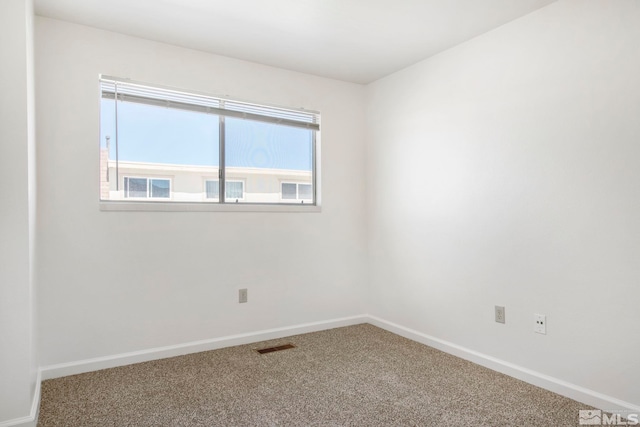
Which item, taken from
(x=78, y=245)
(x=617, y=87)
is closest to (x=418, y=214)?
(x=617, y=87)

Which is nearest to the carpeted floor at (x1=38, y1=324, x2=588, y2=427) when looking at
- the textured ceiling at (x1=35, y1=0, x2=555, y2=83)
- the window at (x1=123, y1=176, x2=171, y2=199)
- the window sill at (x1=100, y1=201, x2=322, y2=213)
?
the window sill at (x1=100, y1=201, x2=322, y2=213)

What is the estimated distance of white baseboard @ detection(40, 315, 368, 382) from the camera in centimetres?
248

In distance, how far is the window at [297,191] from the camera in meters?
3.45

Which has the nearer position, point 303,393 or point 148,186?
point 303,393

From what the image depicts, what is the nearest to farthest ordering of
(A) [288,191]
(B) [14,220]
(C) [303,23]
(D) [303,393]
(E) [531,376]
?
(B) [14,220], (D) [303,393], (E) [531,376], (C) [303,23], (A) [288,191]

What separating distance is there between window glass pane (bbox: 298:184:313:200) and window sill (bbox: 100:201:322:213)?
117 millimetres

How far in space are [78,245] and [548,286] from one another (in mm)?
2942

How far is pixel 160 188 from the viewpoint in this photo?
9.45ft

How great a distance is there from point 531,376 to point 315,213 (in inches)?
79.3

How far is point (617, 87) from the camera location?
1.98 m

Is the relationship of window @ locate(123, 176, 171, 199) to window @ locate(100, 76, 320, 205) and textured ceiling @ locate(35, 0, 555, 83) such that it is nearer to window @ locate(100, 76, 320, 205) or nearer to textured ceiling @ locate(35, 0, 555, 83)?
window @ locate(100, 76, 320, 205)

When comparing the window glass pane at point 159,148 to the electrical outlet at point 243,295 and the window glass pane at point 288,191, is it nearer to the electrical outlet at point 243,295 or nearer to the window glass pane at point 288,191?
the window glass pane at point 288,191

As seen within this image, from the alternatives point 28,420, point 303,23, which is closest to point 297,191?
point 303,23

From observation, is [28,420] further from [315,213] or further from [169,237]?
[315,213]
